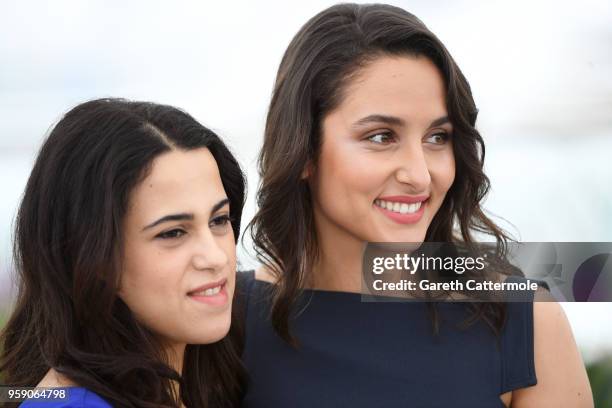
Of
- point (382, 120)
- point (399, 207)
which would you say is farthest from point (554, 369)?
point (382, 120)

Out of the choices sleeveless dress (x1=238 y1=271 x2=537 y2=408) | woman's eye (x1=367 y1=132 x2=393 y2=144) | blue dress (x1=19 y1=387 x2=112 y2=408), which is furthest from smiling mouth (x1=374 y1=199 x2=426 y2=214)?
blue dress (x1=19 y1=387 x2=112 y2=408)

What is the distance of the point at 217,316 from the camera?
2291 mm

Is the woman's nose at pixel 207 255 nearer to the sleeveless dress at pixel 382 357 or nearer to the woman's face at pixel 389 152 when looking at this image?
the woman's face at pixel 389 152

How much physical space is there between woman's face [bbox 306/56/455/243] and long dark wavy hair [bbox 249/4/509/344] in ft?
0.14

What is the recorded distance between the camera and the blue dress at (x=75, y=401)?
6.62 feet

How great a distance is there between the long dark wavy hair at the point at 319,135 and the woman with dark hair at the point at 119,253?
40cm

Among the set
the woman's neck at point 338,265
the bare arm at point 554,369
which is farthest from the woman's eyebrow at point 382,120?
the bare arm at point 554,369

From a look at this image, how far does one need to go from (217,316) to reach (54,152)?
615 mm

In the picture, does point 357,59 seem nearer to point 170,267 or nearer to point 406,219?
point 406,219

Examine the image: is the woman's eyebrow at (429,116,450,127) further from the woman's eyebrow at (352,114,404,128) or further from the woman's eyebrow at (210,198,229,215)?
the woman's eyebrow at (210,198,229,215)

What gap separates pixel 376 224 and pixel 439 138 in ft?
1.13

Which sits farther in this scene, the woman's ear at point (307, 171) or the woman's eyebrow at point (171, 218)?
the woman's ear at point (307, 171)

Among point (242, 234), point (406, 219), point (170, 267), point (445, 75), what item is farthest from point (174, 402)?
point (445, 75)

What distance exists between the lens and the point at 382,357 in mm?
2645
